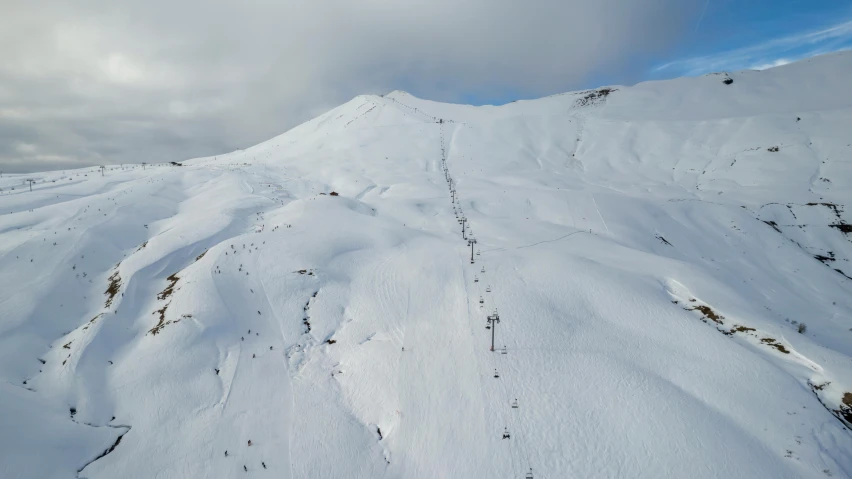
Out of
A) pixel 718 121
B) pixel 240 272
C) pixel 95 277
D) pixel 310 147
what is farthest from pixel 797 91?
pixel 95 277

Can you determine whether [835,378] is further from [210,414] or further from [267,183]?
[267,183]

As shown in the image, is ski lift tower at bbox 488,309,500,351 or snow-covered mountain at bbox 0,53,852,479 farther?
ski lift tower at bbox 488,309,500,351

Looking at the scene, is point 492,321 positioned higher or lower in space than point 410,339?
higher

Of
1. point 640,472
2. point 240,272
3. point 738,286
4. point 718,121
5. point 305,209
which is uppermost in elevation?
point 718,121

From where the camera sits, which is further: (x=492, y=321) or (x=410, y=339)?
(x=410, y=339)

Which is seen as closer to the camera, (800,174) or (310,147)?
(800,174)

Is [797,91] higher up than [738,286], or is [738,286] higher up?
[797,91]

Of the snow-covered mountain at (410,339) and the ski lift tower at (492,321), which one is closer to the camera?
the snow-covered mountain at (410,339)

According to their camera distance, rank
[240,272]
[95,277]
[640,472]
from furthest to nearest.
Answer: [95,277], [240,272], [640,472]
